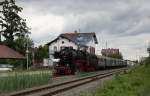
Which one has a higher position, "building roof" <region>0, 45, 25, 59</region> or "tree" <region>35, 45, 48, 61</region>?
"tree" <region>35, 45, 48, 61</region>

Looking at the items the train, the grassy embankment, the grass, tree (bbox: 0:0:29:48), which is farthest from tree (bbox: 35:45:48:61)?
the grassy embankment

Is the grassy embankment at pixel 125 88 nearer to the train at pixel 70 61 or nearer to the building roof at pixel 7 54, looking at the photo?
the train at pixel 70 61

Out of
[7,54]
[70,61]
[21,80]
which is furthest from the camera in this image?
[7,54]

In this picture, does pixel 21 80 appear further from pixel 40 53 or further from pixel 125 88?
pixel 40 53

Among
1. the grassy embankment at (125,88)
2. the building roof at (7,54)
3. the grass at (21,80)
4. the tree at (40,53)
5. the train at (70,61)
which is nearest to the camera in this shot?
the grassy embankment at (125,88)

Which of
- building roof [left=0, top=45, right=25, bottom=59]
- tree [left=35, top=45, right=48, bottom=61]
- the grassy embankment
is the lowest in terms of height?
the grassy embankment

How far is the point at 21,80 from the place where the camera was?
30938 mm

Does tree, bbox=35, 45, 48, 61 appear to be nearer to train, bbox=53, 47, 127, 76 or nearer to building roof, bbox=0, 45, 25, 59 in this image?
building roof, bbox=0, 45, 25, 59

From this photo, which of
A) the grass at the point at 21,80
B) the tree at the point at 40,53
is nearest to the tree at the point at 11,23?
the tree at the point at 40,53

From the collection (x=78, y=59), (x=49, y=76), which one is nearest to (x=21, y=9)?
(x=78, y=59)

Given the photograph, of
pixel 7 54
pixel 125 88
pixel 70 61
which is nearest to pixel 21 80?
pixel 125 88

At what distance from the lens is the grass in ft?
91.9

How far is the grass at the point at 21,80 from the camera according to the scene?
28000 mm

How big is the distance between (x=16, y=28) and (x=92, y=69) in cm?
3631
